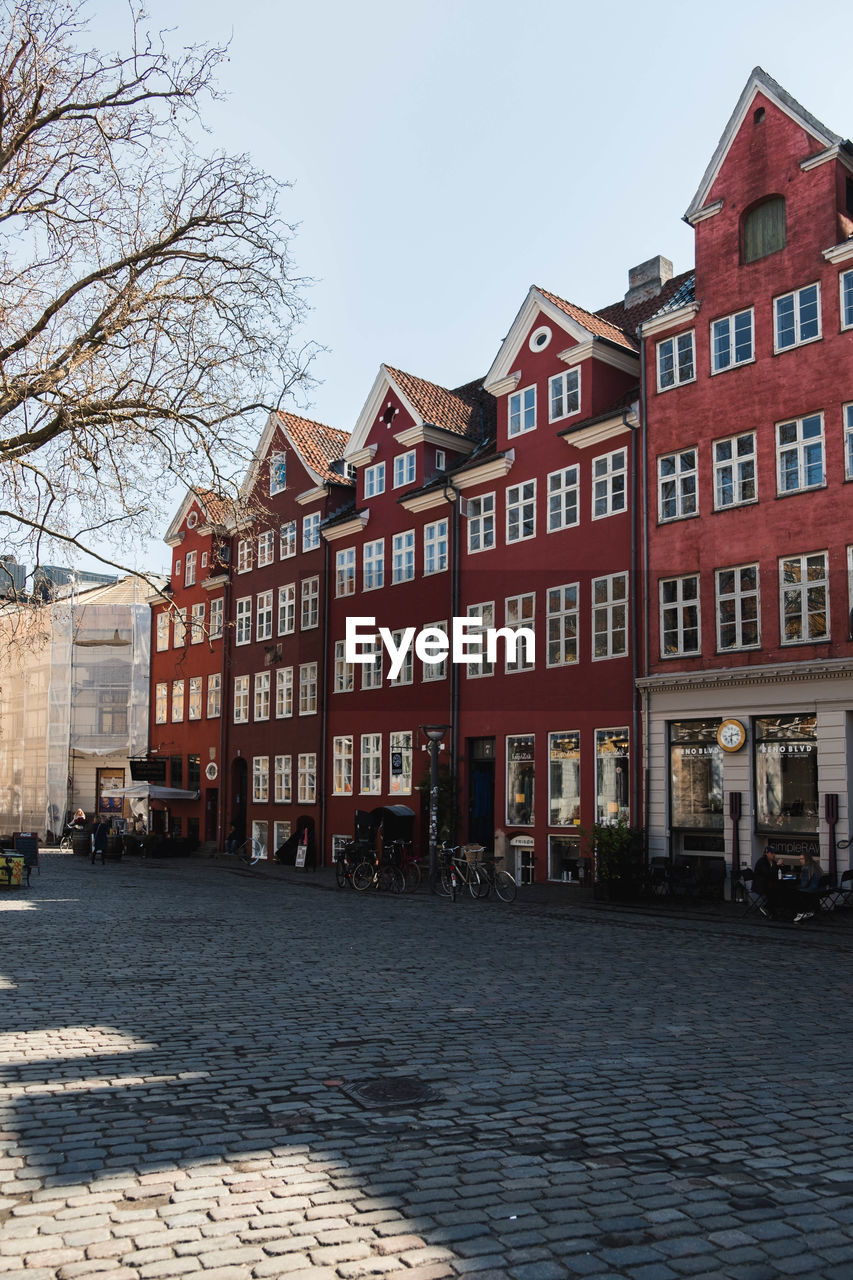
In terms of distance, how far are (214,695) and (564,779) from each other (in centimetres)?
2435

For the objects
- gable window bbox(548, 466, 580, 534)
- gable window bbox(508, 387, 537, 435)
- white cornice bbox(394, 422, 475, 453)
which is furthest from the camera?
white cornice bbox(394, 422, 475, 453)

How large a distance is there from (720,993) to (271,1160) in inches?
294

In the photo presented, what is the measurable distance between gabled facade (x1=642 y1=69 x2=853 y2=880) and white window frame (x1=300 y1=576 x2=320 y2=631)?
17.2 meters

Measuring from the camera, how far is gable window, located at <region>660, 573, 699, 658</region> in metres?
26.0

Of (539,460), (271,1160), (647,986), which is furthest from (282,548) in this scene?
(271,1160)

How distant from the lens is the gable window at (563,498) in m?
29.8

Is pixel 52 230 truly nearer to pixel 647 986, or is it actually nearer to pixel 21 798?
pixel 647 986

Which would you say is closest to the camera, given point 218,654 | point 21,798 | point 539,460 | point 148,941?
point 148,941

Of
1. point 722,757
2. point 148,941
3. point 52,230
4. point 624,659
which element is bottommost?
point 148,941

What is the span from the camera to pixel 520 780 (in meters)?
30.7

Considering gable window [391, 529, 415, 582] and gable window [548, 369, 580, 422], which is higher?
gable window [548, 369, 580, 422]

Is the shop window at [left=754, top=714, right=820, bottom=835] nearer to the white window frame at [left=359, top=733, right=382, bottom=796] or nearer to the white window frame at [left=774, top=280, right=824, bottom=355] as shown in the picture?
the white window frame at [left=774, top=280, right=824, bottom=355]

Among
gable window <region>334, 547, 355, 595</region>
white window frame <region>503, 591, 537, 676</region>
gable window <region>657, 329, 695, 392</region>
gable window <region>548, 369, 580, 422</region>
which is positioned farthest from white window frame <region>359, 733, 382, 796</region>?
gable window <region>657, 329, 695, 392</region>

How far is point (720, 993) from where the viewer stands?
12312mm
